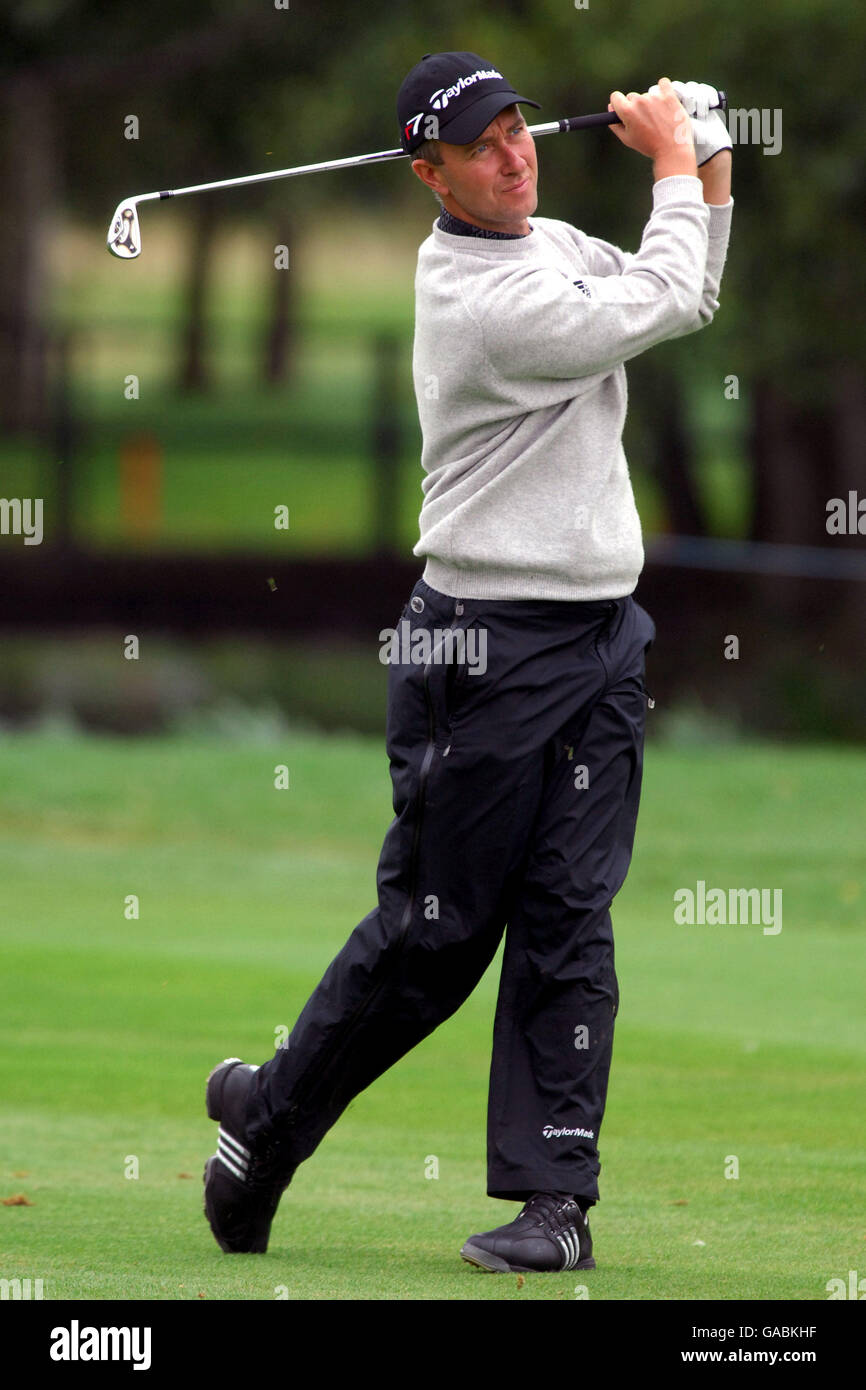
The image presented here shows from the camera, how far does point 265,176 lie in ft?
14.9

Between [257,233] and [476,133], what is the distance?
37.4 m

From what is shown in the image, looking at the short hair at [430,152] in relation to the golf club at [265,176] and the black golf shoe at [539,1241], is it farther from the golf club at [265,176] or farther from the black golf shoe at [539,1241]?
the black golf shoe at [539,1241]

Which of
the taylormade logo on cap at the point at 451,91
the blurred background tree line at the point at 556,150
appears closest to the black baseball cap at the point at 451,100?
the taylormade logo on cap at the point at 451,91

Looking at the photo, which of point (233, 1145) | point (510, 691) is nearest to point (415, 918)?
point (510, 691)

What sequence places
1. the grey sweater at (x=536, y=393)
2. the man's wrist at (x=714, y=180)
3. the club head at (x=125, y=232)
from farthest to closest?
the club head at (x=125, y=232) → the man's wrist at (x=714, y=180) → the grey sweater at (x=536, y=393)

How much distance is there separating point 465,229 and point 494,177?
106mm

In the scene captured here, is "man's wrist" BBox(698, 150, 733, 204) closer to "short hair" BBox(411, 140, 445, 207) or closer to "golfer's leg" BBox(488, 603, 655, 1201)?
"short hair" BBox(411, 140, 445, 207)

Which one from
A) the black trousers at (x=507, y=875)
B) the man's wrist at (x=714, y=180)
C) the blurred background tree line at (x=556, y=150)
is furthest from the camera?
the blurred background tree line at (x=556, y=150)

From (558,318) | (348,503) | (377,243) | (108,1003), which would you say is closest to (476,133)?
(558,318)

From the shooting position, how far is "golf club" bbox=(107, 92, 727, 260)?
4.29 m

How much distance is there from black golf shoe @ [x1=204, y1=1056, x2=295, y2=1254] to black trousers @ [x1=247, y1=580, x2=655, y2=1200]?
0.04 m

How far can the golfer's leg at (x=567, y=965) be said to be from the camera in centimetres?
419

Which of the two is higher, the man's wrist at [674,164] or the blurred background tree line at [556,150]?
the blurred background tree line at [556,150]

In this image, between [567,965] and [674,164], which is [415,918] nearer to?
[567,965]
